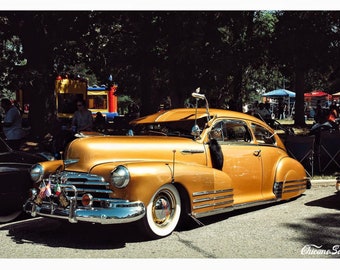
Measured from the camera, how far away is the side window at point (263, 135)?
7.19 m

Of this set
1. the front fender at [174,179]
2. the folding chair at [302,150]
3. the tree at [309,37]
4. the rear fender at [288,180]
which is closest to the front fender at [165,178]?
the front fender at [174,179]

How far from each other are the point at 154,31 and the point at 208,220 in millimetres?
6391

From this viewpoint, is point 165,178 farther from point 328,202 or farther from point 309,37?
point 309,37

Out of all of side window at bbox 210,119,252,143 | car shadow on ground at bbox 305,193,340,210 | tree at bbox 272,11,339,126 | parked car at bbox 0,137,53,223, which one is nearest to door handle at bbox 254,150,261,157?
side window at bbox 210,119,252,143

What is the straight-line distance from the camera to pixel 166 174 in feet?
17.3

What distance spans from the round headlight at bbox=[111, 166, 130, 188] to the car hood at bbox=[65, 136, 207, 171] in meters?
0.40

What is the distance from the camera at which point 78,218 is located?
16.2ft

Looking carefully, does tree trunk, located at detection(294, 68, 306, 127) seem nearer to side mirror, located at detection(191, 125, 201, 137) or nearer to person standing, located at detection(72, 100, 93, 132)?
person standing, located at detection(72, 100, 93, 132)

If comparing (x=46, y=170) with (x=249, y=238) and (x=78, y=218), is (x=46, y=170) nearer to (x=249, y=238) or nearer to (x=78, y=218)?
(x=78, y=218)

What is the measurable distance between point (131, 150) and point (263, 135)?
2649mm

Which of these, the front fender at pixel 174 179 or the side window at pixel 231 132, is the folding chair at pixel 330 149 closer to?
the side window at pixel 231 132

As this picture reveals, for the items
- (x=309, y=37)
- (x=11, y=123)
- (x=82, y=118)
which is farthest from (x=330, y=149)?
(x=11, y=123)

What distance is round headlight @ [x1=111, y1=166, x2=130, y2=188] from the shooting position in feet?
16.2
